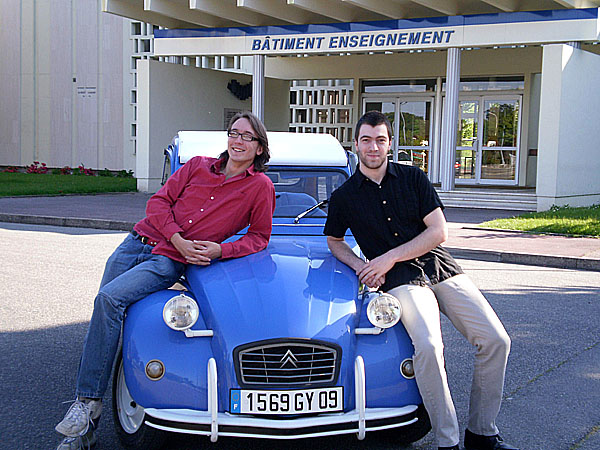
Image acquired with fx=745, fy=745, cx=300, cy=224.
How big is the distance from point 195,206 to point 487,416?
215 centimetres

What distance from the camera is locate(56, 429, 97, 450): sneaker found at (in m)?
3.82

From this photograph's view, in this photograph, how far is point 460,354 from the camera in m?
5.91

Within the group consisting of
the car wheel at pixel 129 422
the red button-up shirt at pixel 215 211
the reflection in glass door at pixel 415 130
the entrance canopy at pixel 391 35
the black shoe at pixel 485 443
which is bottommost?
the black shoe at pixel 485 443

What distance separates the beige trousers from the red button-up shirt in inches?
40.7

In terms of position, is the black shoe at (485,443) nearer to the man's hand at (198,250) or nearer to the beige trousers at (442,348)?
the beige trousers at (442,348)

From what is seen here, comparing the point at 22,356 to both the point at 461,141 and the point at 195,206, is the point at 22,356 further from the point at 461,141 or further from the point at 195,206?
the point at 461,141

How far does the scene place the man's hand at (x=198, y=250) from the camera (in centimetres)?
445

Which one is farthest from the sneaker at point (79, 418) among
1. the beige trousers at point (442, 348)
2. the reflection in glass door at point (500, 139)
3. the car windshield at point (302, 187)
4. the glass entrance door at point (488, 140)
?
the reflection in glass door at point (500, 139)

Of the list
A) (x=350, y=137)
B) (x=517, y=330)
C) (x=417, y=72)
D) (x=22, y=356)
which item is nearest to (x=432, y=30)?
(x=417, y=72)

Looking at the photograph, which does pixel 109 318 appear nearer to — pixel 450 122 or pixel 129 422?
pixel 129 422

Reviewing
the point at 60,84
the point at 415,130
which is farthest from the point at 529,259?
the point at 60,84

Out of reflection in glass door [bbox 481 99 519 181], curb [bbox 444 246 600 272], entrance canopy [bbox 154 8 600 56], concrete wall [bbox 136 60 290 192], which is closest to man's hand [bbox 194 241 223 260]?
curb [bbox 444 246 600 272]

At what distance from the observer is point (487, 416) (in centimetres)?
398

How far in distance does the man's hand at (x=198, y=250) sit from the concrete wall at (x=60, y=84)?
83.1 feet
